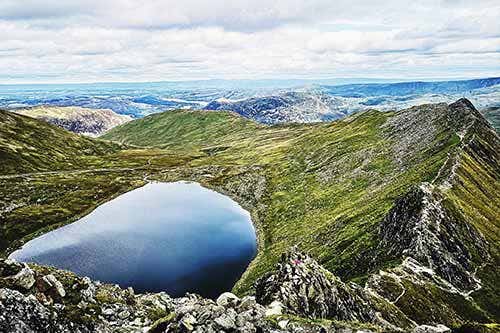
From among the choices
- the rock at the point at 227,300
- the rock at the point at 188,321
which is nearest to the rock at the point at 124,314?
the rock at the point at 227,300

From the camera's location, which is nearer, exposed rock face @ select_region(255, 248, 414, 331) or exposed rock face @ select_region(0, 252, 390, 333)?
exposed rock face @ select_region(0, 252, 390, 333)

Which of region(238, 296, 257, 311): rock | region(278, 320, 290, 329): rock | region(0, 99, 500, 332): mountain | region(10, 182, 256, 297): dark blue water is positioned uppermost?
region(278, 320, 290, 329): rock

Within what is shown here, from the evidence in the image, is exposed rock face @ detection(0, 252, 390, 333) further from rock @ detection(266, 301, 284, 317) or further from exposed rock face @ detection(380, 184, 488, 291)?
exposed rock face @ detection(380, 184, 488, 291)

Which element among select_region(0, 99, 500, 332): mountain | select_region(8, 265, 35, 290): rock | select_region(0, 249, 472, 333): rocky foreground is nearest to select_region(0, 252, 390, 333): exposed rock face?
select_region(0, 249, 472, 333): rocky foreground

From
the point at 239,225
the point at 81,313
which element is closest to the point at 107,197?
the point at 239,225

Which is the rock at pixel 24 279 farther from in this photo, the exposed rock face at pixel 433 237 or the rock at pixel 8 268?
the exposed rock face at pixel 433 237

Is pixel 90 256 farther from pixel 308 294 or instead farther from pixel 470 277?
pixel 470 277
